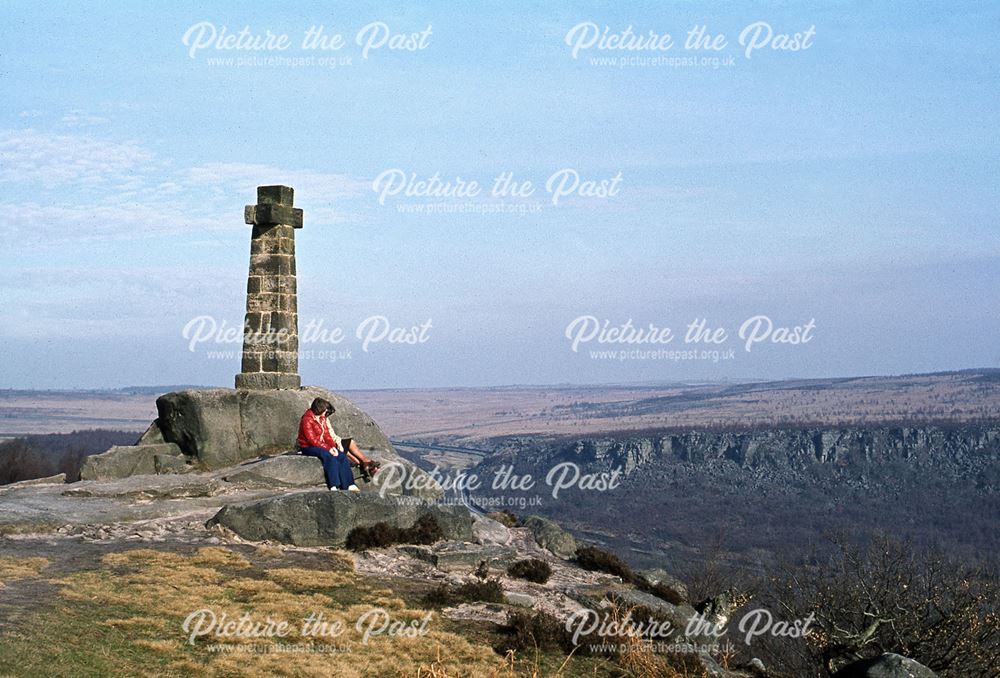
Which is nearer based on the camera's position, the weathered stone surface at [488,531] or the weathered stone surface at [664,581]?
the weathered stone surface at [488,531]

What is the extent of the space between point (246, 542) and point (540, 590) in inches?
226

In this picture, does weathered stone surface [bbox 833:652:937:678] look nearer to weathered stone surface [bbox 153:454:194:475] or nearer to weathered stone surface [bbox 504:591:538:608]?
weathered stone surface [bbox 504:591:538:608]

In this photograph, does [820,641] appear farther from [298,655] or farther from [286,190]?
[286,190]

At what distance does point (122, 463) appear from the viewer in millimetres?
25078

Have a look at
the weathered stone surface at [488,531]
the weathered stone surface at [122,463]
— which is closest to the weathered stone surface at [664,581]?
the weathered stone surface at [488,531]

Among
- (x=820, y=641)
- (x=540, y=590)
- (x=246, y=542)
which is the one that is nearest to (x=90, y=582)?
(x=246, y=542)

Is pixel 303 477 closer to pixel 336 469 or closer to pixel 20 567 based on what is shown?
pixel 336 469

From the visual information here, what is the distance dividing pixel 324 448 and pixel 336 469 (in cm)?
86

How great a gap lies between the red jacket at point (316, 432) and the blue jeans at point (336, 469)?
0.17 metres

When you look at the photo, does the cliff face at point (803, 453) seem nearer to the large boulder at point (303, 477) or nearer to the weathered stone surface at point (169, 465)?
the large boulder at point (303, 477)

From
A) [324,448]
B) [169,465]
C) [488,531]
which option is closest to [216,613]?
[488,531]

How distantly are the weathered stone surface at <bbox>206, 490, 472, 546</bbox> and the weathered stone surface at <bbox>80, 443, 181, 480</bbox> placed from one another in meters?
6.23

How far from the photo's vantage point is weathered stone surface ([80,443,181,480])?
24500 mm

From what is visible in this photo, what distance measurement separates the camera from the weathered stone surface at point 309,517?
1944 cm
